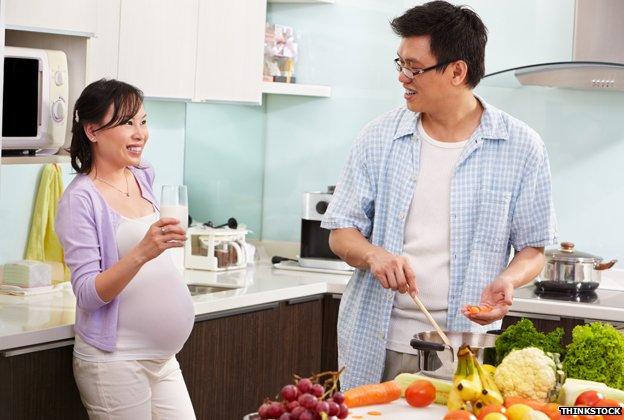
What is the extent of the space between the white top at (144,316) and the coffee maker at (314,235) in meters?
1.47

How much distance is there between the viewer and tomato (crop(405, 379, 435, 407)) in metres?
2.10

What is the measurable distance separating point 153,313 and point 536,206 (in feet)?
3.39

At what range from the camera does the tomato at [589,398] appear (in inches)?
77.0

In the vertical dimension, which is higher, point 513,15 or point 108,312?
point 513,15

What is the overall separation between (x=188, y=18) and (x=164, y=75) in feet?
0.82

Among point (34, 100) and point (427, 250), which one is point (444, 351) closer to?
point (427, 250)

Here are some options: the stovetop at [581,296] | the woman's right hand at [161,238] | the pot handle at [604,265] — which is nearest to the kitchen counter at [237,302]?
the stovetop at [581,296]

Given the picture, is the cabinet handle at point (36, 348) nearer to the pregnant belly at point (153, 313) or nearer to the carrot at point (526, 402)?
the pregnant belly at point (153, 313)

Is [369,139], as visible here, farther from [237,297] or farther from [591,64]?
[591,64]

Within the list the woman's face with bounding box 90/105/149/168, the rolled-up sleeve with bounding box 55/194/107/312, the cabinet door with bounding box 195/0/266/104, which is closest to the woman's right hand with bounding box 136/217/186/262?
the rolled-up sleeve with bounding box 55/194/107/312

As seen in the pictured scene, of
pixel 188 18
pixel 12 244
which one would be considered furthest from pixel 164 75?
pixel 12 244

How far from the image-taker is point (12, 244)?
11.8 ft

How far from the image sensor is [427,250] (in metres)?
2.63

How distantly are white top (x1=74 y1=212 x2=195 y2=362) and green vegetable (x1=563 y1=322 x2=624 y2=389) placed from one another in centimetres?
114
